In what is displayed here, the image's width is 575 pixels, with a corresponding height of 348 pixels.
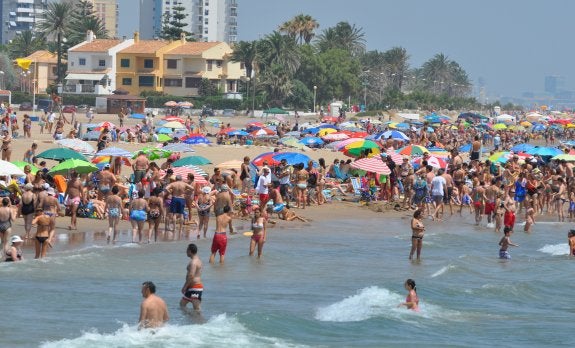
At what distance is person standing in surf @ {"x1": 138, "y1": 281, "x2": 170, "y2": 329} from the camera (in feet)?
39.5

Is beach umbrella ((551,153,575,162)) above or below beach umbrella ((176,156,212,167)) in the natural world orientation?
above

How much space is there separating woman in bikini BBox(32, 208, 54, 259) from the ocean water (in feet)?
0.74

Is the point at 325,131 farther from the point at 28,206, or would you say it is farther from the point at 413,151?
the point at 28,206

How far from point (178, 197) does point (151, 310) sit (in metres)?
8.79

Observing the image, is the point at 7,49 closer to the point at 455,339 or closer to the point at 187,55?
the point at 187,55

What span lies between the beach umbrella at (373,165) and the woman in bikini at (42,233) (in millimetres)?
11429

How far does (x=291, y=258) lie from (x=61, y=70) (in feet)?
250

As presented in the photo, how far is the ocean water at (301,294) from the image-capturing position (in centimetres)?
1332

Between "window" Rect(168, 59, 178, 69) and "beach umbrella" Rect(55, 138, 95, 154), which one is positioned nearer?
Answer: "beach umbrella" Rect(55, 138, 95, 154)

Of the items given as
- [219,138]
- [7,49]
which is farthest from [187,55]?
[219,138]

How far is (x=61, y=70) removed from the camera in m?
92.8

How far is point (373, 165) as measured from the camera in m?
27.5

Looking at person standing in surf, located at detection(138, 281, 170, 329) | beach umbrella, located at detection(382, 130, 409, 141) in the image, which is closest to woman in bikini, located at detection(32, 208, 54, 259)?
person standing in surf, located at detection(138, 281, 170, 329)

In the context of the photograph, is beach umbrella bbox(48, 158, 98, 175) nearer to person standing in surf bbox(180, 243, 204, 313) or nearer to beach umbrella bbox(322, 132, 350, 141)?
person standing in surf bbox(180, 243, 204, 313)
